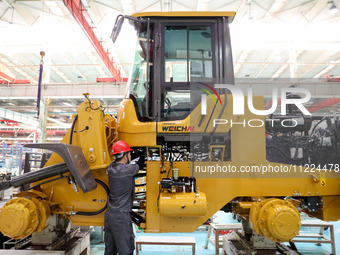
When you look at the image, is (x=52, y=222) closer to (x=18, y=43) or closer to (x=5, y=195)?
(x=5, y=195)

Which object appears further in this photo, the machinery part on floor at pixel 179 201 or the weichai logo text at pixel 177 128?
the weichai logo text at pixel 177 128

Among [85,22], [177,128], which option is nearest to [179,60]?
[177,128]

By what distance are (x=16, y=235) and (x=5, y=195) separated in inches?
172

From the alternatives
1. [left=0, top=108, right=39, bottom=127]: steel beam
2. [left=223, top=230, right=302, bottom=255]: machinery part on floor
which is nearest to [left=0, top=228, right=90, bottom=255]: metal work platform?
[left=223, top=230, right=302, bottom=255]: machinery part on floor

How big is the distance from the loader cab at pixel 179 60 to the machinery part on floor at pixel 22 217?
1778 millimetres

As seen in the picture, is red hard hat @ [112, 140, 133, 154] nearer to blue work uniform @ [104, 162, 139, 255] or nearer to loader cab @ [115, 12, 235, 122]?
blue work uniform @ [104, 162, 139, 255]

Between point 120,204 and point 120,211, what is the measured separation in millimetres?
82

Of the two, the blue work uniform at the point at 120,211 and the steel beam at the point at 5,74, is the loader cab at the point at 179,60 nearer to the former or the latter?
the blue work uniform at the point at 120,211

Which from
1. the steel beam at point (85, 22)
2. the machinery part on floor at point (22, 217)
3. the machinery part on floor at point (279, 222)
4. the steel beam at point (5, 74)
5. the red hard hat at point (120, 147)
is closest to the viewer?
the machinery part on floor at point (279, 222)

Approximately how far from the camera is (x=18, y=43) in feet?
27.5

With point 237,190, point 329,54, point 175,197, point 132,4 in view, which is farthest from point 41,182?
point 329,54

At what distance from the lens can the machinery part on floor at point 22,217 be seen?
9.28 ft

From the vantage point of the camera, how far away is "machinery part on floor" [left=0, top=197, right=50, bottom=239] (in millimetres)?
2828

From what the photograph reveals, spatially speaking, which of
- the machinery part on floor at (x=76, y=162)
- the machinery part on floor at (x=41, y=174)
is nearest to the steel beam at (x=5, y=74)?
the machinery part on floor at (x=41, y=174)
